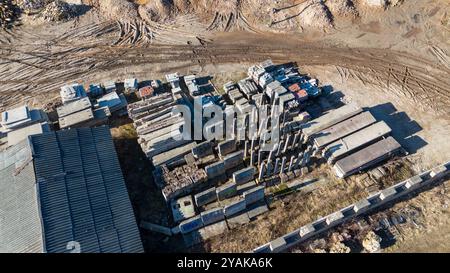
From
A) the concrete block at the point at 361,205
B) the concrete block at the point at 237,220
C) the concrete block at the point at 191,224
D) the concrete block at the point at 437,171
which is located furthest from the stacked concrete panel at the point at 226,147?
the concrete block at the point at 437,171

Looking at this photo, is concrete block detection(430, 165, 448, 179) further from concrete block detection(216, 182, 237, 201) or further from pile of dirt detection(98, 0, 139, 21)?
pile of dirt detection(98, 0, 139, 21)

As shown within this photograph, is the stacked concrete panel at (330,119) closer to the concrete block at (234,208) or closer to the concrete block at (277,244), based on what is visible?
the concrete block at (234,208)

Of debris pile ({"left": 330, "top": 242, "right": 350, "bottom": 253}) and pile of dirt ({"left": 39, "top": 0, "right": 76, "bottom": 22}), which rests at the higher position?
Result: pile of dirt ({"left": 39, "top": 0, "right": 76, "bottom": 22})

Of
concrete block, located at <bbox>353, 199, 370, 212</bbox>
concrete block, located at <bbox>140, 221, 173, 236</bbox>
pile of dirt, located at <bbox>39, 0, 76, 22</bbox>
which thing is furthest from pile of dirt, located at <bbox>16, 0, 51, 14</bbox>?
concrete block, located at <bbox>353, 199, 370, 212</bbox>

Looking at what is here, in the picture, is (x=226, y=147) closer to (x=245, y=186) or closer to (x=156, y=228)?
(x=245, y=186)

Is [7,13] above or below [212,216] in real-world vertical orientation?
above

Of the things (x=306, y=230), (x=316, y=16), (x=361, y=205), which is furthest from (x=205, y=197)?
(x=316, y=16)
